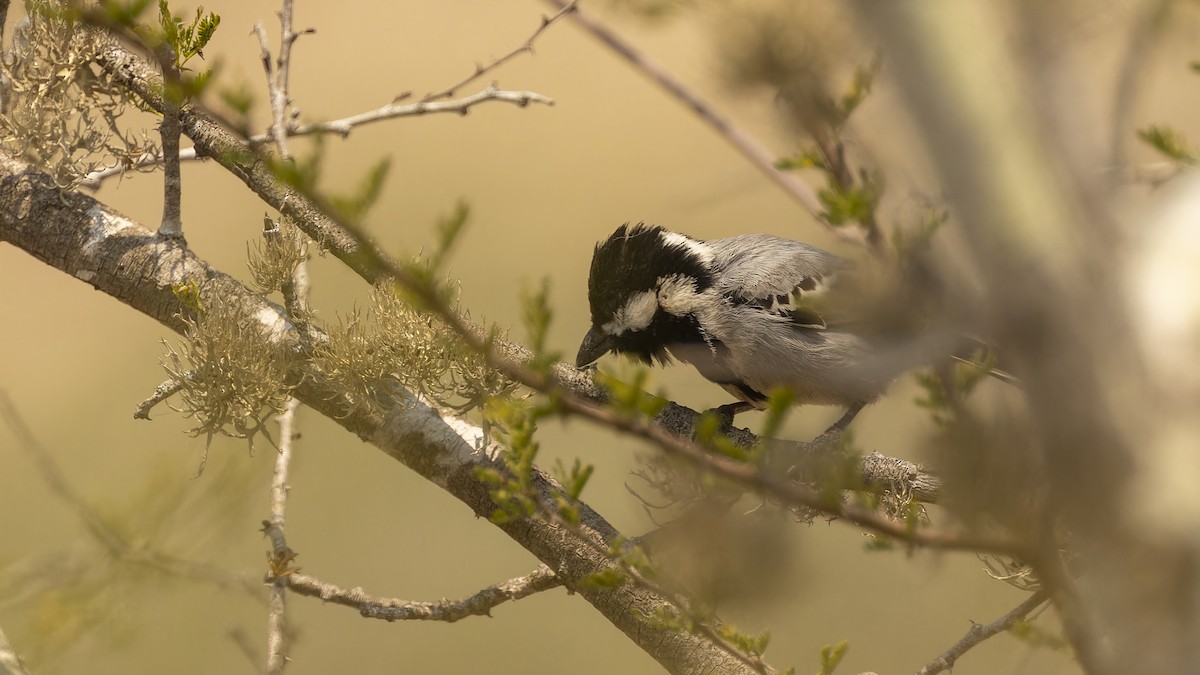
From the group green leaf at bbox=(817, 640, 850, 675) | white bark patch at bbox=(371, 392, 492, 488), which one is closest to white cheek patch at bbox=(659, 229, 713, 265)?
white bark patch at bbox=(371, 392, 492, 488)

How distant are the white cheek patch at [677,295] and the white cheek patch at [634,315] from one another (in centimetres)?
2

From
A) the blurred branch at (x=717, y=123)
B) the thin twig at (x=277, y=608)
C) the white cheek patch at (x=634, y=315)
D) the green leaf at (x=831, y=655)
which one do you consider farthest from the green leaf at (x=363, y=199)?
the white cheek patch at (x=634, y=315)

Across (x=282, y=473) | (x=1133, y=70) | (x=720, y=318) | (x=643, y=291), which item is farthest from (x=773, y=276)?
(x=1133, y=70)

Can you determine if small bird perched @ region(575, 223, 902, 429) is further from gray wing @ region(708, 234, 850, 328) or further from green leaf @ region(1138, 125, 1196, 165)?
green leaf @ region(1138, 125, 1196, 165)

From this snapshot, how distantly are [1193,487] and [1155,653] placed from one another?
0.08 meters

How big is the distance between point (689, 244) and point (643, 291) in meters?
0.17

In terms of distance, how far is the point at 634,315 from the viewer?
1783mm

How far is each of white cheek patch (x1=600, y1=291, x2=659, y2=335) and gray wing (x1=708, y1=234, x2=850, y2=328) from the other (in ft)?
0.52

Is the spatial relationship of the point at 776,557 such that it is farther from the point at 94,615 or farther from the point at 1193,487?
the point at 94,615

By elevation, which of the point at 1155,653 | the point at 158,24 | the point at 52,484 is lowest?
the point at 52,484

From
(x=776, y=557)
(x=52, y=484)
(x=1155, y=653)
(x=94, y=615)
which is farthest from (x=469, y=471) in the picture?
(x=1155, y=653)

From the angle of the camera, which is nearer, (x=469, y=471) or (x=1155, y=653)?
(x=1155, y=653)

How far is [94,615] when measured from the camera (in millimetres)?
1785

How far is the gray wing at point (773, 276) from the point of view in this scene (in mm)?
1828
